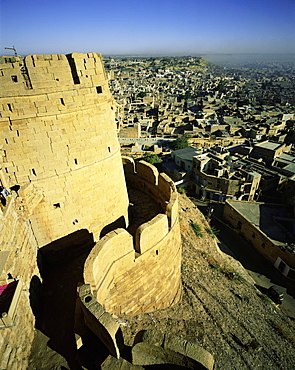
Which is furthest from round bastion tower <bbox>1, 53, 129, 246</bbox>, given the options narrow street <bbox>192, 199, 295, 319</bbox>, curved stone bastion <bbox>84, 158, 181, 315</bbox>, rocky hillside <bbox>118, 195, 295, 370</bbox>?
narrow street <bbox>192, 199, 295, 319</bbox>

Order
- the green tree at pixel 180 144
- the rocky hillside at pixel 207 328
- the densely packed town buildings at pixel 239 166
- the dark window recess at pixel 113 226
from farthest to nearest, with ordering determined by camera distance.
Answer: the green tree at pixel 180 144
the densely packed town buildings at pixel 239 166
the dark window recess at pixel 113 226
the rocky hillside at pixel 207 328

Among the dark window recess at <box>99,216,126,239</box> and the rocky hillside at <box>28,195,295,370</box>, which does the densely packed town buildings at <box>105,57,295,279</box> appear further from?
the rocky hillside at <box>28,195,295,370</box>

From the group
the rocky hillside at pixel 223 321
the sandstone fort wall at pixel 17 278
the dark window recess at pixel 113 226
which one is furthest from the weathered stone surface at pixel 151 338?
the dark window recess at pixel 113 226

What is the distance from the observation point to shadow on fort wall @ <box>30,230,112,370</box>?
228 inches

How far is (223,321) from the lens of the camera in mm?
8766

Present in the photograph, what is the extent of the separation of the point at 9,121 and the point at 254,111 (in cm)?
8166

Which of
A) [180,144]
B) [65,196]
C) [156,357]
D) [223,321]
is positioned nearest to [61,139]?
[65,196]

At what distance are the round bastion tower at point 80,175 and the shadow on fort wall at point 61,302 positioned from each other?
0.50 m

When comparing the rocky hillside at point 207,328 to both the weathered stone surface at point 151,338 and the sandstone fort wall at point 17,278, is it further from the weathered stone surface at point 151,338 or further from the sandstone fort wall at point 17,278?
the sandstone fort wall at point 17,278

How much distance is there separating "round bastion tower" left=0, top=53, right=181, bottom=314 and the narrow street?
1538 centimetres

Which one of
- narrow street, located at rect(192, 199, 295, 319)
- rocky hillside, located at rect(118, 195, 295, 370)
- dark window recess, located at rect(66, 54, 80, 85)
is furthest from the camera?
narrow street, located at rect(192, 199, 295, 319)

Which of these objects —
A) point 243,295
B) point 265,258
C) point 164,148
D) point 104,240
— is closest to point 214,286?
point 243,295

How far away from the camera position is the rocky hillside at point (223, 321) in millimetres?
7199

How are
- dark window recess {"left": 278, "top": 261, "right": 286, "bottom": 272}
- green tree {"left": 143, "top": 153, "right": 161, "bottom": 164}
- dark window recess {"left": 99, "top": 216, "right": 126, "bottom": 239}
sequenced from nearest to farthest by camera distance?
dark window recess {"left": 99, "top": 216, "right": 126, "bottom": 239}
dark window recess {"left": 278, "top": 261, "right": 286, "bottom": 272}
green tree {"left": 143, "top": 153, "right": 161, "bottom": 164}
